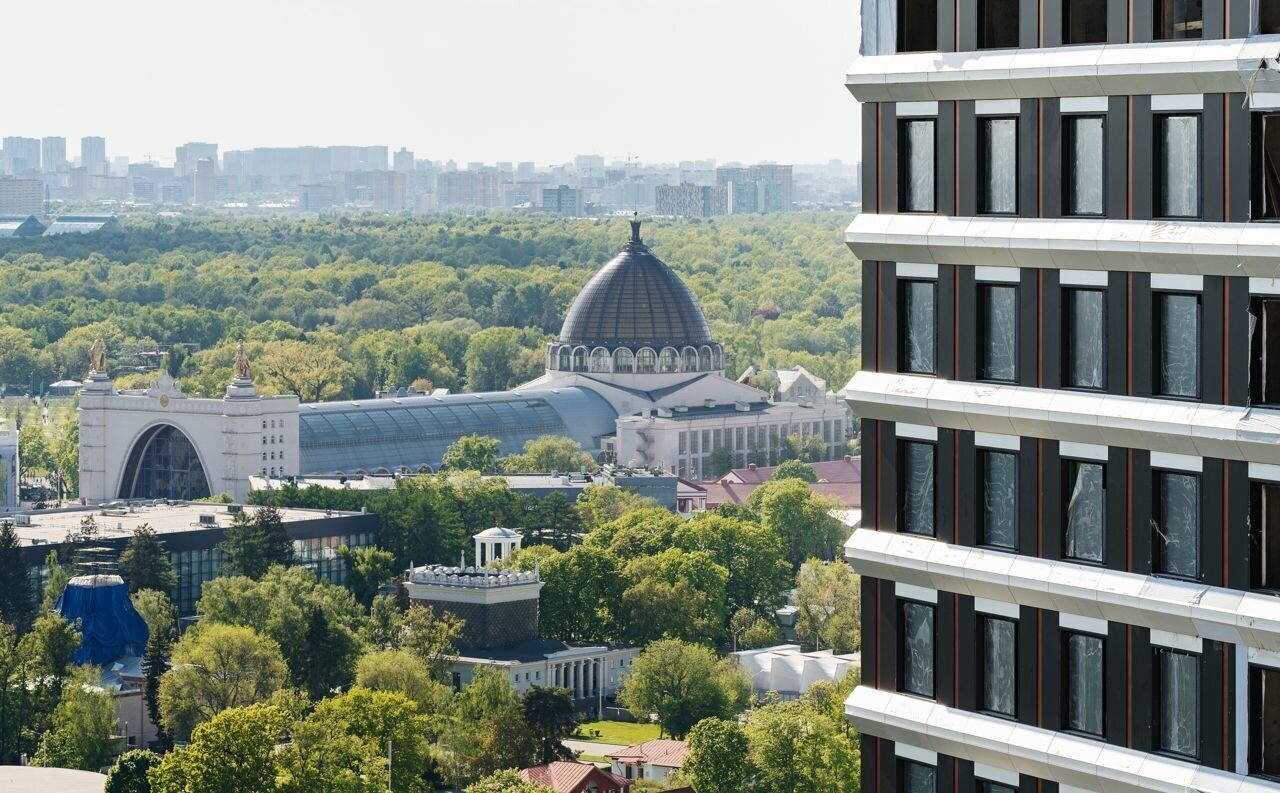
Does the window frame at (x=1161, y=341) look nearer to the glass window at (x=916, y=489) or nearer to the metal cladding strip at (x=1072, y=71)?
the metal cladding strip at (x=1072, y=71)

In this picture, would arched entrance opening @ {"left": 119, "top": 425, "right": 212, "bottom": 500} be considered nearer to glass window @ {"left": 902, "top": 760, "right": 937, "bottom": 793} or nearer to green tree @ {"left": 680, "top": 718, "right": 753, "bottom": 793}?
green tree @ {"left": 680, "top": 718, "right": 753, "bottom": 793}

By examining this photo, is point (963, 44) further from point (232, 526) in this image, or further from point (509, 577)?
point (232, 526)

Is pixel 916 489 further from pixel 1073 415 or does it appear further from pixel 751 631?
pixel 751 631

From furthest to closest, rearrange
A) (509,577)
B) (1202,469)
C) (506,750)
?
1. (509,577)
2. (506,750)
3. (1202,469)

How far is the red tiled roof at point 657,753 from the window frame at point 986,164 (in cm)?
6713

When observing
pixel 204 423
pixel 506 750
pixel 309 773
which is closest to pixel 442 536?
pixel 204 423

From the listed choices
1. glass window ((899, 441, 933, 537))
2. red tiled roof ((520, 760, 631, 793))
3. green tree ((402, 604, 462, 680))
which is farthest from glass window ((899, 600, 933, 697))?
green tree ((402, 604, 462, 680))

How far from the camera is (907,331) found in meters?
35.3

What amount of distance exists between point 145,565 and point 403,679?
1163 inches

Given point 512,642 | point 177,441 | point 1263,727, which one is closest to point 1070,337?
point 1263,727

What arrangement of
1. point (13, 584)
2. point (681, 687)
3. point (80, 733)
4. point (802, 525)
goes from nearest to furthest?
point (80, 733) → point (681, 687) → point (13, 584) → point (802, 525)

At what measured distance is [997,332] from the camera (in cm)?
3431

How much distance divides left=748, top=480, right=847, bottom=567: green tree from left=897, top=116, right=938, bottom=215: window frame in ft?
413

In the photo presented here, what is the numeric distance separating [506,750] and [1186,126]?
7208 cm
